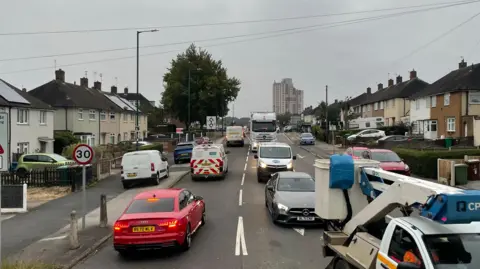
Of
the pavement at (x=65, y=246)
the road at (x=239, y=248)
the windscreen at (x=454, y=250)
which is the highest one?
the windscreen at (x=454, y=250)

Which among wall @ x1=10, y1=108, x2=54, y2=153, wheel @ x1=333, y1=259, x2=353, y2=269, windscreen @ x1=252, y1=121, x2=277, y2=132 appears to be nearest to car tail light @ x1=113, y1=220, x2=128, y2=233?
wheel @ x1=333, y1=259, x2=353, y2=269

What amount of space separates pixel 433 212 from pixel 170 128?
85379 mm

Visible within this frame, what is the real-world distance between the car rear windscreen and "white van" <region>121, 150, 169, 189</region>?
11572mm

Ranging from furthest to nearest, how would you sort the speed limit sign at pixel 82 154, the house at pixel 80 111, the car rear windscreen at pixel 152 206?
the house at pixel 80 111 < the speed limit sign at pixel 82 154 < the car rear windscreen at pixel 152 206

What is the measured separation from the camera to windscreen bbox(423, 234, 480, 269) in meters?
4.39

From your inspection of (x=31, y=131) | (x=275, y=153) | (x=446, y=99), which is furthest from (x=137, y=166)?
(x=446, y=99)

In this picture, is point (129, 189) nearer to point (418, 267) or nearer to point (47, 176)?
point (47, 176)

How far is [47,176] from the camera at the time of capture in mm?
22125

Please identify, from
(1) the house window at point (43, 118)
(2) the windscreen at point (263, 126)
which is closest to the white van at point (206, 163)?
(2) the windscreen at point (263, 126)

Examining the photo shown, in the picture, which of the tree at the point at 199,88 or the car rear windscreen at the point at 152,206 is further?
the tree at the point at 199,88

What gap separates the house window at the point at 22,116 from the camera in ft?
112

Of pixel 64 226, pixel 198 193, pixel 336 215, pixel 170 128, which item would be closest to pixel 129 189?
pixel 198 193

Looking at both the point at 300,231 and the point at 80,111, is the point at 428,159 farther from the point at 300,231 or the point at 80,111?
the point at 80,111

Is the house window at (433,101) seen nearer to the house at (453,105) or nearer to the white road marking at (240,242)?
the house at (453,105)
